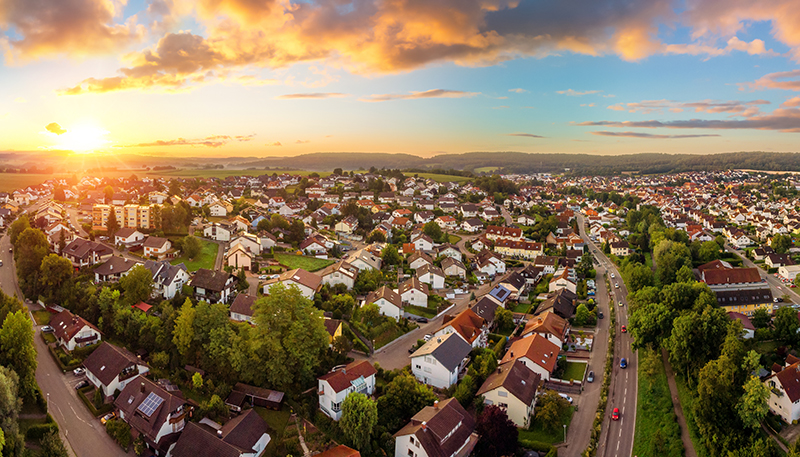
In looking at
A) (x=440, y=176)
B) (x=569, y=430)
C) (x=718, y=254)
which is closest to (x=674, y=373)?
(x=569, y=430)

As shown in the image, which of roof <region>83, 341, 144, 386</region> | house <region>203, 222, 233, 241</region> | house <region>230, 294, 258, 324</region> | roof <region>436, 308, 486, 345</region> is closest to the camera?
roof <region>83, 341, 144, 386</region>

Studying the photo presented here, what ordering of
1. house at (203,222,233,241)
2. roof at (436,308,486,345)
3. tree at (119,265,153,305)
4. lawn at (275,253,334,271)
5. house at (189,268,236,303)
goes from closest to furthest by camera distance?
roof at (436,308,486,345), tree at (119,265,153,305), house at (189,268,236,303), lawn at (275,253,334,271), house at (203,222,233,241)

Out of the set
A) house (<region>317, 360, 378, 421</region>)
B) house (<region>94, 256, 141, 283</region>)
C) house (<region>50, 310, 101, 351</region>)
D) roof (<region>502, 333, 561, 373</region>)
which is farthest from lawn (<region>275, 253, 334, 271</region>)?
roof (<region>502, 333, 561, 373</region>)

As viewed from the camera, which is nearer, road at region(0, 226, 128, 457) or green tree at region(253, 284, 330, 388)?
road at region(0, 226, 128, 457)

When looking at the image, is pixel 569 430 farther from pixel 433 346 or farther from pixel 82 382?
pixel 82 382

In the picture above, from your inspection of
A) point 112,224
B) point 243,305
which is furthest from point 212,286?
point 112,224

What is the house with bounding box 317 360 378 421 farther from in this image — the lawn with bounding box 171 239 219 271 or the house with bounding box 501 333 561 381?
the lawn with bounding box 171 239 219 271

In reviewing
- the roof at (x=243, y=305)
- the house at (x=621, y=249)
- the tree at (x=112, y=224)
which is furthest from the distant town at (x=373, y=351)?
the house at (x=621, y=249)
